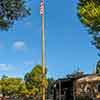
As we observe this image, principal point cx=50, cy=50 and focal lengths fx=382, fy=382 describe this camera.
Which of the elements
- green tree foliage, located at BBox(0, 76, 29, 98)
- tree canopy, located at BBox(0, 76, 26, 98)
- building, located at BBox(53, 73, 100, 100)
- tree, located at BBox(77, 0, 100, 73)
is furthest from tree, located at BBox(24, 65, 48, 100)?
tree, located at BBox(77, 0, 100, 73)

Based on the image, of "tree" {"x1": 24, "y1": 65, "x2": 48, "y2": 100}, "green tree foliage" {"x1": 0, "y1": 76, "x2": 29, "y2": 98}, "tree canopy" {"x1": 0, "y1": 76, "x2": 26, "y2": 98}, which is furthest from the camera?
"tree canopy" {"x1": 0, "y1": 76, "x2": 26, "y2": 98}

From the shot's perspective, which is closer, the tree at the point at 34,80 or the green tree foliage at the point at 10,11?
the green tree foliage at the point at 10,11

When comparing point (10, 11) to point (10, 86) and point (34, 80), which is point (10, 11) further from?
point (10, 86)

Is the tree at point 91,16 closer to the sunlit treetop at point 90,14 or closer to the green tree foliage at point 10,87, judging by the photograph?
the sunlit treetop at point 90,14

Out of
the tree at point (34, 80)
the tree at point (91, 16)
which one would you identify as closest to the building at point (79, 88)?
the tree at point (91, 16)

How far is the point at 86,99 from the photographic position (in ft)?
104

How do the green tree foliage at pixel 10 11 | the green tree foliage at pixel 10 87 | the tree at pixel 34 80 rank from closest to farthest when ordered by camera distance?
the green tree foliage at pixel 10 11, the tree at pixel 34 80, the green tree foliage at pixel 10 87

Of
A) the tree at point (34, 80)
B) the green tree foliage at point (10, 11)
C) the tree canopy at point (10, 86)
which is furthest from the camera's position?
the tree canopy at point (10, 86)

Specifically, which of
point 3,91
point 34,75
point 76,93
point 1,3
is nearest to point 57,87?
point 76,93

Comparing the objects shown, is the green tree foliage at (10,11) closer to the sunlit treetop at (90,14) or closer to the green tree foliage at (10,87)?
the sunlit treetop at (90,14)

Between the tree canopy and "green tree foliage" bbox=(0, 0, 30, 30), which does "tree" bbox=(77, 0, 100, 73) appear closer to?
"green tree foliage" bbox=(0, 0, 30, 30)

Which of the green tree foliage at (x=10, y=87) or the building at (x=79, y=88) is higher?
the green tree foliage at (x=10, y=87)

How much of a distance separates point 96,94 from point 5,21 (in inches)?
470

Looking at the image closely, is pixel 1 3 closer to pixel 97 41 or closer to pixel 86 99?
pixel 97 41
